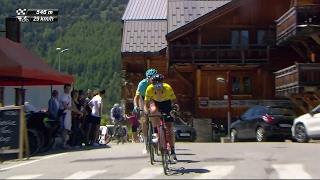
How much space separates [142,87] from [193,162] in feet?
6.40

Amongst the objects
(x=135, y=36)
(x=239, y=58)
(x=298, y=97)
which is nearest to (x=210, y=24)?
(x=239, y=58)

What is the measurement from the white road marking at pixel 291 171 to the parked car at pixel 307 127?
29.3 feet

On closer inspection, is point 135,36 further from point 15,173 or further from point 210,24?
point 15,173

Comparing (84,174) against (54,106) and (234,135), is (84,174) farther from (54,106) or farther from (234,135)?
(234,135)

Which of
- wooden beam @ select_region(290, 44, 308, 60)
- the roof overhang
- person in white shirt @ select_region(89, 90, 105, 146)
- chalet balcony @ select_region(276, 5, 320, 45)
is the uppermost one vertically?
the roof overhang

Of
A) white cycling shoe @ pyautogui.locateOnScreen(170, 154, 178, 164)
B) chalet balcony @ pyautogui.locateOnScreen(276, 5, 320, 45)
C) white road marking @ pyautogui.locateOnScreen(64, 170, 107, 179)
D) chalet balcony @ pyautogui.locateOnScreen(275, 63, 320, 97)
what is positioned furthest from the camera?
chalet balcony @ pyautogui.locateOnScreen(276, 5, 320, 45)

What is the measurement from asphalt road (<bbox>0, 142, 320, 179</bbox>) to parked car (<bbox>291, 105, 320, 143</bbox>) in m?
4.50

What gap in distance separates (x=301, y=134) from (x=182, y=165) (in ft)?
33.2

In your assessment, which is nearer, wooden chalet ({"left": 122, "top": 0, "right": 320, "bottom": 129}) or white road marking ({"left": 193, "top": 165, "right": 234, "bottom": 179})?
white road marking ({"left": 193, "top": 165, "right": 234, "bottom": 179})

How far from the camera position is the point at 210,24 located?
144ft

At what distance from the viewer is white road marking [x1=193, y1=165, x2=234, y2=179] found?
1162 centimetres

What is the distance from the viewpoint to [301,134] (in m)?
22.7

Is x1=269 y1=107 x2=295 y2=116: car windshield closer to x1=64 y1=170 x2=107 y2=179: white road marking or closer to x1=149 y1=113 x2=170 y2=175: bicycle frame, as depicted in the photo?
x1=149 y1=113 x2=170 y2=175: bicycle frame
